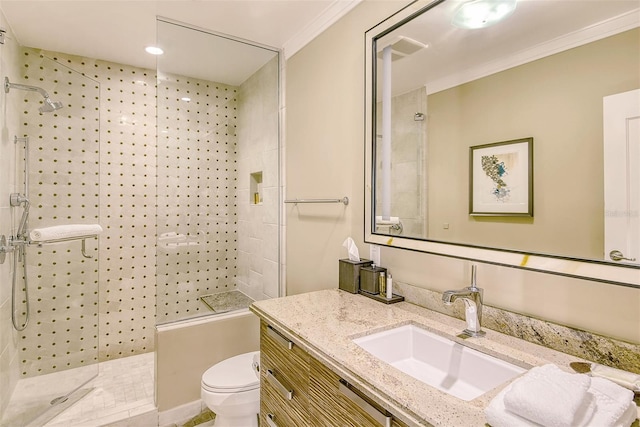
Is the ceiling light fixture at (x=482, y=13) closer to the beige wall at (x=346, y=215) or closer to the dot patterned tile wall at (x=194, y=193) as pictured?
the beige wall at (x=346, y=215)

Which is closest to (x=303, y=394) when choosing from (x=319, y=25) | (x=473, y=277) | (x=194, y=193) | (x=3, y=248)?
(x=473, y=277)

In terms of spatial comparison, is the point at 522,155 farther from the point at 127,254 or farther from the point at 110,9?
the point at 127,254

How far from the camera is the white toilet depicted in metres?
1.76

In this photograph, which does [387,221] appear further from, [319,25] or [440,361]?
[319,25]

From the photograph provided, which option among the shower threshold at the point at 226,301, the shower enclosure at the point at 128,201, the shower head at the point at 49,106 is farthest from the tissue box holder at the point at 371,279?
the shower head at the point at 49,106

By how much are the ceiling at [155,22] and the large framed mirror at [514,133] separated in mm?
712

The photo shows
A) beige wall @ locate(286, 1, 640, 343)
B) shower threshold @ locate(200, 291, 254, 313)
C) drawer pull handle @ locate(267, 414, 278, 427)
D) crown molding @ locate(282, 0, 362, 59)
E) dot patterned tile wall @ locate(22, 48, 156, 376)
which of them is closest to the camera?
beige wall @ locate(286, 1, 640, 343)

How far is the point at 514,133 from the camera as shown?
3.76 ft

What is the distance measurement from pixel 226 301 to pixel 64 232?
3.72 feet

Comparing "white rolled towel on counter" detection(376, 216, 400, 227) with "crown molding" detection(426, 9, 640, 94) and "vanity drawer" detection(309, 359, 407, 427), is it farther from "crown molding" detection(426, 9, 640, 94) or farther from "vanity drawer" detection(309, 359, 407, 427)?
"vanity drawer" detection(309, 359, 407, 427)

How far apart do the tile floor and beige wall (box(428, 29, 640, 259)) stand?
218cm

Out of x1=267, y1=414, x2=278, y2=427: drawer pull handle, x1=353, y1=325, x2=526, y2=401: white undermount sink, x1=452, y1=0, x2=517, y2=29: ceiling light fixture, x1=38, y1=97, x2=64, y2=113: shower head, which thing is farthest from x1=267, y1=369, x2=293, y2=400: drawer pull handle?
x1=38, y1=97, x2=64, y2=113: shower head

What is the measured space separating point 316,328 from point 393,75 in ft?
3.93

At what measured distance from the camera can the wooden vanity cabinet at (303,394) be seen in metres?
0.93
